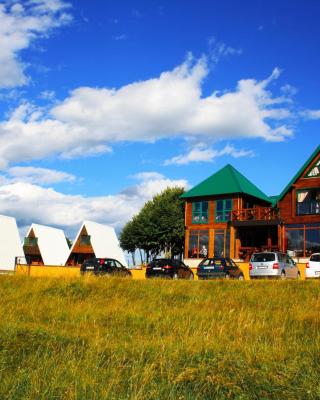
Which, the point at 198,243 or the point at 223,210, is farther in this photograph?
the point at 198,243

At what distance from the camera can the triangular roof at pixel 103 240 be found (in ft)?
186

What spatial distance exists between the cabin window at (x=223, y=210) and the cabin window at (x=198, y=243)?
6.10 feet

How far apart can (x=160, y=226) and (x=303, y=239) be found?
20678 millimetres

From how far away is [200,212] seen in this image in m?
44.9

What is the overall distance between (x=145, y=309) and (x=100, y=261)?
1534 cm

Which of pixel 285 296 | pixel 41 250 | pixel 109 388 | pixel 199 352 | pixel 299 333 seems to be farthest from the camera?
pixel 41 250

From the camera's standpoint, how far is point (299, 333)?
10070mm

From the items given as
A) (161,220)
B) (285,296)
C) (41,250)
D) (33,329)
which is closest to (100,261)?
(285,296)

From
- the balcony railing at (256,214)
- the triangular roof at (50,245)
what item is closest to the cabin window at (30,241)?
the triangular roof at (50,245)

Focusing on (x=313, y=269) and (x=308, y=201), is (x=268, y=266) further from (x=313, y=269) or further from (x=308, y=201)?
(x=308, y=201)

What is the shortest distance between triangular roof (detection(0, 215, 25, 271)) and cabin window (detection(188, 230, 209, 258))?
70.3 feet

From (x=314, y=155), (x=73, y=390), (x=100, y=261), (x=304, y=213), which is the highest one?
(x=314, y=155)

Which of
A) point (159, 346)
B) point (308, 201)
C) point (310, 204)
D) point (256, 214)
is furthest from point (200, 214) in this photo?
point (159, 346)

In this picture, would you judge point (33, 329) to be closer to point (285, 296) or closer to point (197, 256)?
point (285, 296)
